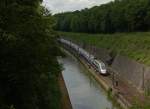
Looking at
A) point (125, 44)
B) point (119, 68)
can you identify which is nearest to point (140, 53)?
point (119, 68)

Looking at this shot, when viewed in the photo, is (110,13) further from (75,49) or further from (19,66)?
(19,66)

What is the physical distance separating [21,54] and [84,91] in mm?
28164

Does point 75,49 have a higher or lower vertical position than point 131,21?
lower

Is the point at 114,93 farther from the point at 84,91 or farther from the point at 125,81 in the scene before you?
the point at 84,91

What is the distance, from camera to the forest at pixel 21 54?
A: 14.0 m

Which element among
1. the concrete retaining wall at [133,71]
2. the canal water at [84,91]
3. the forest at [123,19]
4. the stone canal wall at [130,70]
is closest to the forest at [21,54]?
the canal water at [84,91]

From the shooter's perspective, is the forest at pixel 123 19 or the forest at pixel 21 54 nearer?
the forest at pixel 21 54

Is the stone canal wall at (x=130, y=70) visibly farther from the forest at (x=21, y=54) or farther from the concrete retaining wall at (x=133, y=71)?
the forest at (x=21, y=54)

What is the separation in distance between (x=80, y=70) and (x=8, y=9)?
44.7m

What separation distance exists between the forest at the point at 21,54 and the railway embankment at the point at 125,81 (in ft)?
49.2

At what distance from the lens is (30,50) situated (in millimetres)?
14695

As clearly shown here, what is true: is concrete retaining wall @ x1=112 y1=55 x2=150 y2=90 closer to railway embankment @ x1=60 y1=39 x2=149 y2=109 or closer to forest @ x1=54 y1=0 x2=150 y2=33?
railway embankment @ x1=60 y1=39 x2=149 y2=109

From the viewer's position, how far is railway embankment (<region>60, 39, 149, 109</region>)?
107 ft

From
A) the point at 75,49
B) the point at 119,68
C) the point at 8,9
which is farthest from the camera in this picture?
the point at 75,49
